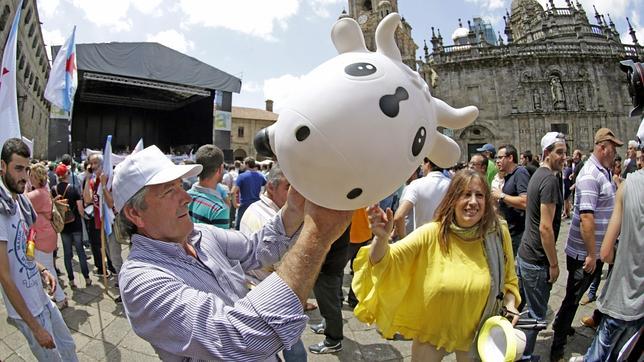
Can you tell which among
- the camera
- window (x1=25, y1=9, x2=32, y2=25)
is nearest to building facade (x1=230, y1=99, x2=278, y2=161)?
window (x1=25, y1=9, x2=32, y2=25)

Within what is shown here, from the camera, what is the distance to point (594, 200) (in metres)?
3.21

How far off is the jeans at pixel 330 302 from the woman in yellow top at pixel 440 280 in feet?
4.17

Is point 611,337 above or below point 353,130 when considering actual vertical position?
below

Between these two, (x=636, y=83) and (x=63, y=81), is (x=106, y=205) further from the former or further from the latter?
(x=636, y=83)

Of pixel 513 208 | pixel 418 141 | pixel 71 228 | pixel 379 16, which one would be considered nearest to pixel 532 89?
pixel 379 16

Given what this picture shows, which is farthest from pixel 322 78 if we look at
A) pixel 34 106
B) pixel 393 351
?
pixel 34 106

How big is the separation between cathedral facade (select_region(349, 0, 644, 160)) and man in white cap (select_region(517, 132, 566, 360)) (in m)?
26.6

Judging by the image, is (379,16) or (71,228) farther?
(379,16)

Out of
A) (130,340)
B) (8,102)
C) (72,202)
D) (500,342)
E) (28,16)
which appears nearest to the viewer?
(500,342)

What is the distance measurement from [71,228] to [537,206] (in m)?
6.58

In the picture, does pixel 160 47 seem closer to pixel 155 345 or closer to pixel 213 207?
pixel 213 207

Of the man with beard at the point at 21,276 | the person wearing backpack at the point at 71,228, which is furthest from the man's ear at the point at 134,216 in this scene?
the person wearing backpack at the point at 71,228

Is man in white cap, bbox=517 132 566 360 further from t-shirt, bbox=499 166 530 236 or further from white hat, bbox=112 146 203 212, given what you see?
white hat, bbox=112 146 203 212

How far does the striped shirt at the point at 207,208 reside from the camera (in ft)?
10.6
